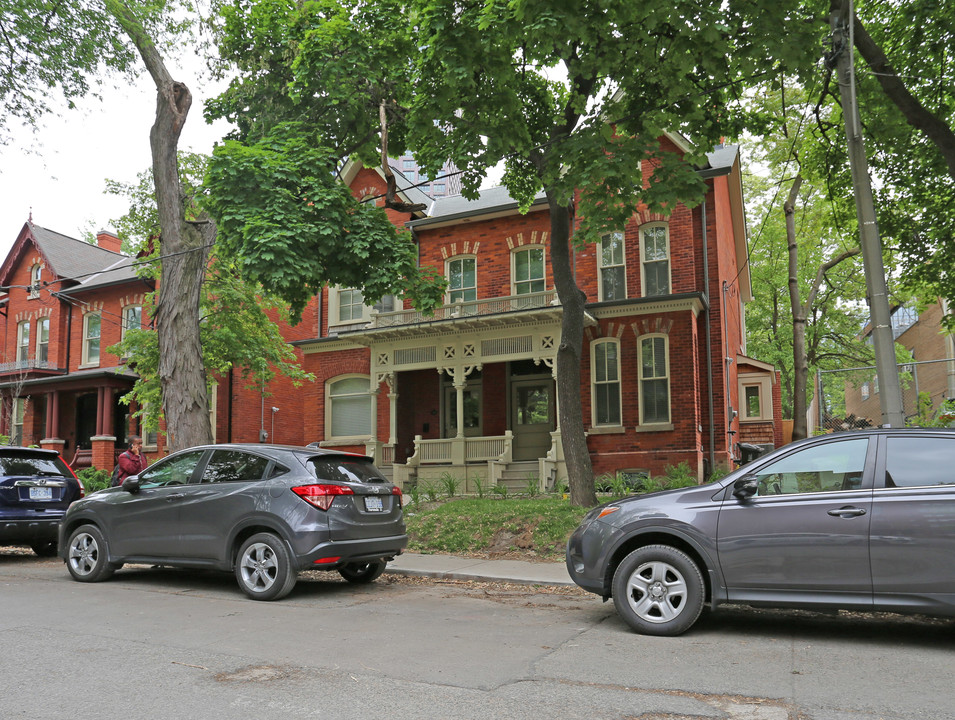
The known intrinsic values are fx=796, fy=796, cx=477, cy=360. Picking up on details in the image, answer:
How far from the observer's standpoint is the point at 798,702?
15.3 feet

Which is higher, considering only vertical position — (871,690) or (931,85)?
(931,85)

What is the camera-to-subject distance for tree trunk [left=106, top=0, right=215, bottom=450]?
13.5 m

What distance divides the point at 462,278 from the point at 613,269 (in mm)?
4489

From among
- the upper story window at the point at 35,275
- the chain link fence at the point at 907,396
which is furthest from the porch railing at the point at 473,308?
the upper story window at the point at 35,275

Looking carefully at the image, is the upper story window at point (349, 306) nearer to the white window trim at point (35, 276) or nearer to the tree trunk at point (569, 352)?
the tree trunk at point (569, 352)

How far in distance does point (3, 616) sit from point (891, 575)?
753 cm

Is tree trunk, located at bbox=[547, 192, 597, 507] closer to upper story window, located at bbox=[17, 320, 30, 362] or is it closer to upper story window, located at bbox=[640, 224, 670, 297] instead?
upper story window, located at bbox=[640, 224, 670, 297]

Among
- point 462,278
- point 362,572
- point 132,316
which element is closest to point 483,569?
point 362,572

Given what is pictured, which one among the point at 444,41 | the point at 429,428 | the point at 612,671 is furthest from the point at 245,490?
the point at 429,428

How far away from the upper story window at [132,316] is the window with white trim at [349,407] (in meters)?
9.36

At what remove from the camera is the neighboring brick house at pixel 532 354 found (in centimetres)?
1977

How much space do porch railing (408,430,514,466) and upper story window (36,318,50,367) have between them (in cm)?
1920

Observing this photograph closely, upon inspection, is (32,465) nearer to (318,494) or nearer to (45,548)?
(45,548)

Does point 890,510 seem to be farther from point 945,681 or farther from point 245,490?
point 245,490
